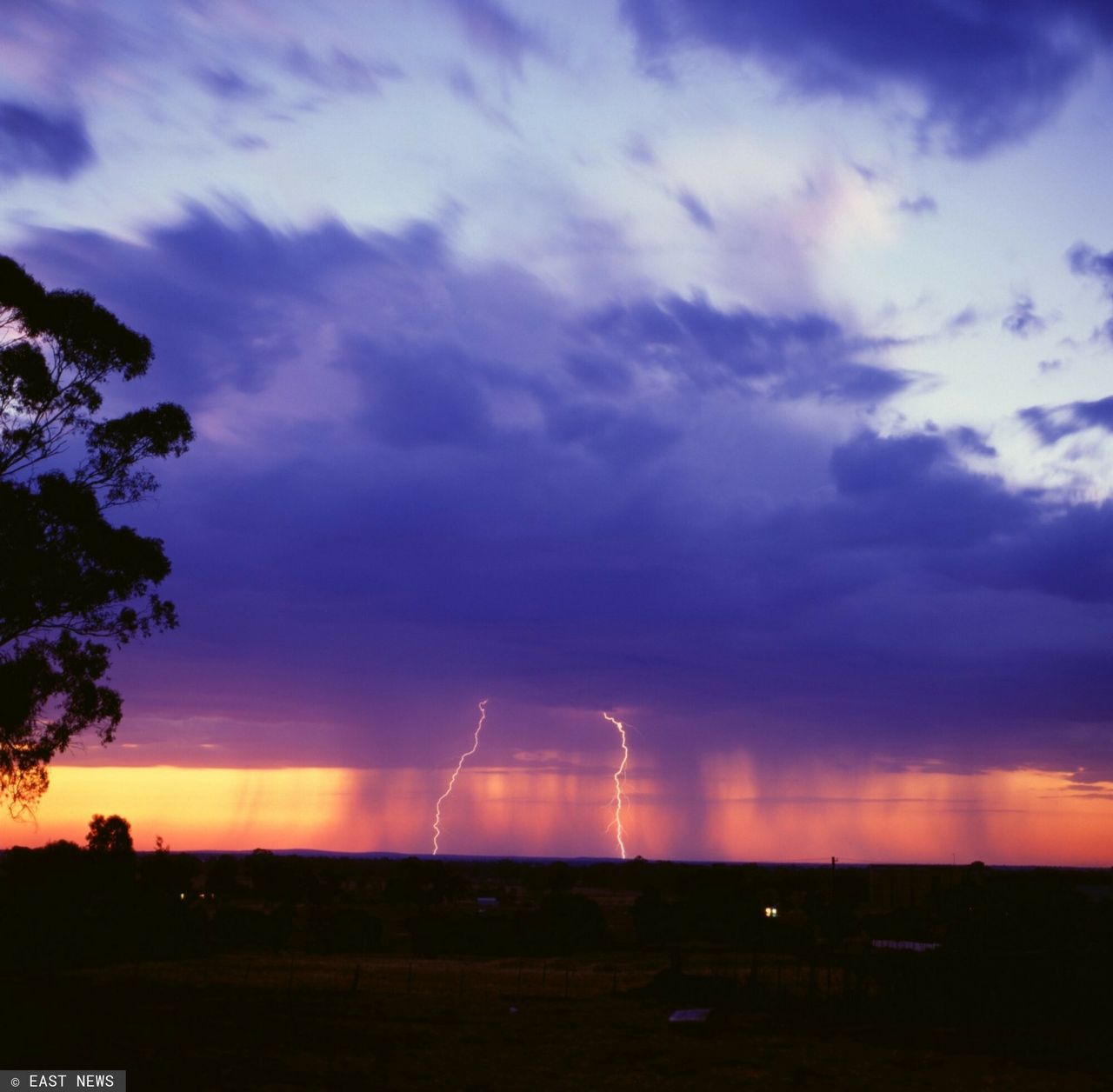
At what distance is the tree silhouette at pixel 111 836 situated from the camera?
58562mm

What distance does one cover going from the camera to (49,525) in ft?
74.2

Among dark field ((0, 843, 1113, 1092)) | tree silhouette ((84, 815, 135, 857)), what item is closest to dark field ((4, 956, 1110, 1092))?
dark field ((0, 843, 1113, 1092))

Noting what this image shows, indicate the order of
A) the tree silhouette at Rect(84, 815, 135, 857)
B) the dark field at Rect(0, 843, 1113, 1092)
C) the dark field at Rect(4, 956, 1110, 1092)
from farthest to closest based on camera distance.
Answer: the tree silhouette at Rect(84, 815, 135, 857)
the dark field at Rect(0, 843, 1113, 1092)
the dark field at Rect(4, 956, 1110, 1092)

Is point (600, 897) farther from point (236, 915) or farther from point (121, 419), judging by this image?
point (121, 419)

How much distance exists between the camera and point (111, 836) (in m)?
59.5

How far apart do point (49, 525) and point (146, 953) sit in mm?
34215

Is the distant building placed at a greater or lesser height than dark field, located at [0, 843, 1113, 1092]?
greater

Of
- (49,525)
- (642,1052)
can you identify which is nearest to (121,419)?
(49,525)

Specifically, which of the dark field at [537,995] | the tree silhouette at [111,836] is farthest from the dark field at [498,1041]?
the tree silhouette at [111,836]

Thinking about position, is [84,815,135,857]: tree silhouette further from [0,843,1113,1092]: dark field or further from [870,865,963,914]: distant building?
[870,865,963,914]: distant building

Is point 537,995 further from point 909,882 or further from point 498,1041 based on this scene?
point 909,882

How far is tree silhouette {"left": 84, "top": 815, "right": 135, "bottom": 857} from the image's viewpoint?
5856cm

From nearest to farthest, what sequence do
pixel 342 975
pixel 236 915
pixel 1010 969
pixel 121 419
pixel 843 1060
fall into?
1. pixel 843 1060
2. pixel 121 419
3. pixel 1010 969
4. pixel 342 975
5. pixel 236 915

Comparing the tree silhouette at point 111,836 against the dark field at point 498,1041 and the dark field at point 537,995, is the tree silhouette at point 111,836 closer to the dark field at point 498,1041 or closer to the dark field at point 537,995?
the dark field at point 537,995
